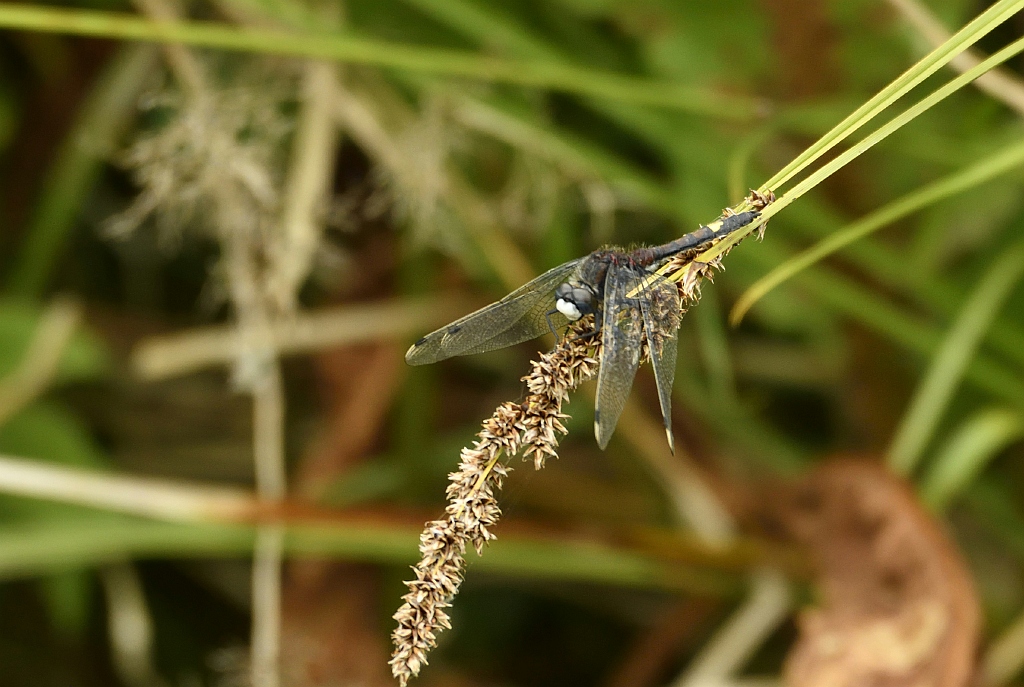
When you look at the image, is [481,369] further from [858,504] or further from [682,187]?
[858,504]

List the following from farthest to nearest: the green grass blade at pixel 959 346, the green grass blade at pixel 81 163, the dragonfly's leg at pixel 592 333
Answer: the green grass blade at pixel 81 163
the green grass blade at pixel 959 346
the dragonfly's leg at pixel 592 333

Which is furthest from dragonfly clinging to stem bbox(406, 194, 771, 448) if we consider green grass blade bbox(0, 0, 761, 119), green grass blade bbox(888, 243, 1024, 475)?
green grass blade bbox(888, 243, 1024, 475)

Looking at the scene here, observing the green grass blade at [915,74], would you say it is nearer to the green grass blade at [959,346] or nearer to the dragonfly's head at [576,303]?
the dragonfly's head at [576,303]

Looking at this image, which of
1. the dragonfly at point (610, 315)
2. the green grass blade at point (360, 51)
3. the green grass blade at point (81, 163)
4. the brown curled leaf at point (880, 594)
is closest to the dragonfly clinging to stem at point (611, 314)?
the dragonfly at point (610, 315)

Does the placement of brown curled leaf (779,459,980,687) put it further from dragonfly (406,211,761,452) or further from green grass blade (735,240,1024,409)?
dragonfly (406,211,761,452)

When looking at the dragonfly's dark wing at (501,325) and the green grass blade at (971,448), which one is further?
the green grass blade at (971,448)

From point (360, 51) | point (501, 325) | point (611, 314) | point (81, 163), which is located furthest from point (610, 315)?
point (81, 163)
